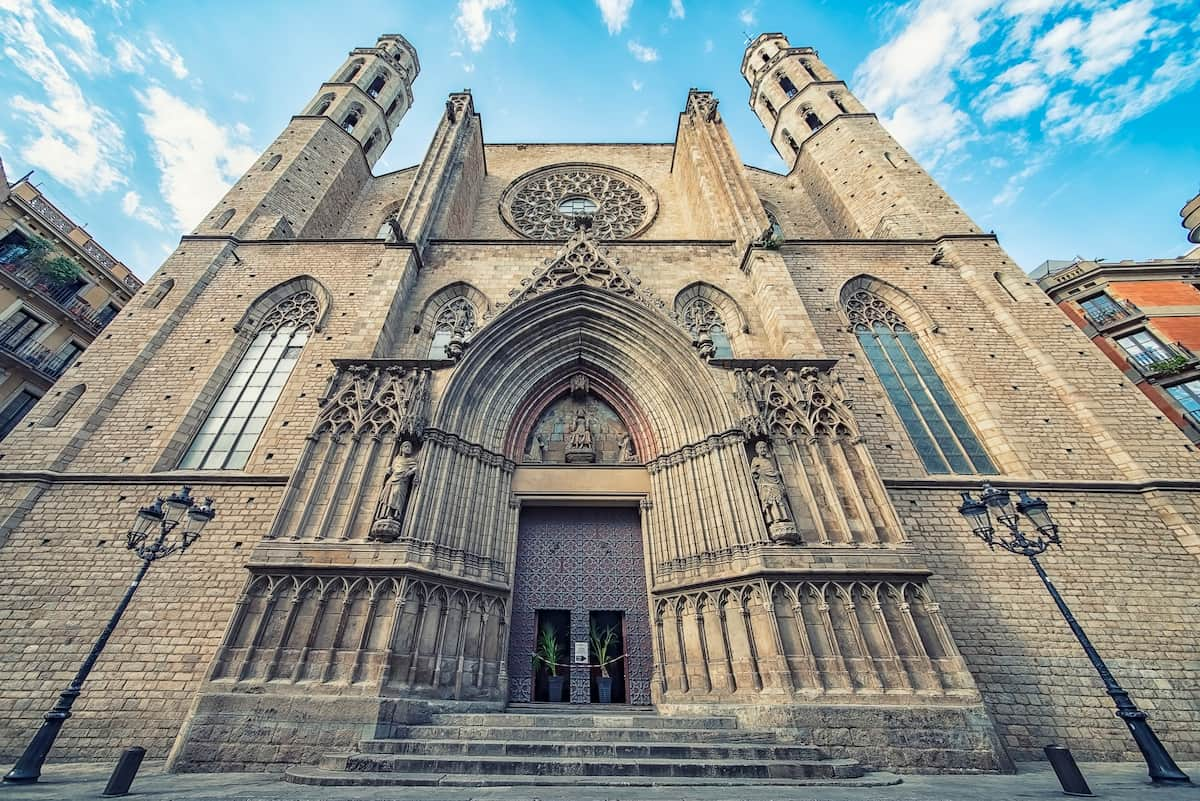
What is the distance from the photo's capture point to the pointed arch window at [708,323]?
1153cm

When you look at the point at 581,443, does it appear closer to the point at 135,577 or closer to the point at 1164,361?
the point at 135,577

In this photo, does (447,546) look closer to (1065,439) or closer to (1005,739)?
(1005,739)

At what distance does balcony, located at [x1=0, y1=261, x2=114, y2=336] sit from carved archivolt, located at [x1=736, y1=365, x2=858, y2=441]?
20820 mm

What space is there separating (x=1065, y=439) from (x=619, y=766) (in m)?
10.8

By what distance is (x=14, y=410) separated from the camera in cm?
1338

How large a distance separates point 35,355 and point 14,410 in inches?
69.8

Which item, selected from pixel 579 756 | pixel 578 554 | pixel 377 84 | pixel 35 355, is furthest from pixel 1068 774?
pixel 377 84

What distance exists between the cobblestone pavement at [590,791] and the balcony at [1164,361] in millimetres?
14120

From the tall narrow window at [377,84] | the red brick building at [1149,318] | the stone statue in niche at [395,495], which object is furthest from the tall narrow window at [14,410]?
the red brick building at [1149,318]

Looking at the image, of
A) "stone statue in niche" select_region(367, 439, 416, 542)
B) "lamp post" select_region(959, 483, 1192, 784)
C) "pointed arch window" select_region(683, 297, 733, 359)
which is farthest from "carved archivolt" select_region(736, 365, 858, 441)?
"stone statue in niche" select_region(367, 439, 416, 542)

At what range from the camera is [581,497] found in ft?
30.6

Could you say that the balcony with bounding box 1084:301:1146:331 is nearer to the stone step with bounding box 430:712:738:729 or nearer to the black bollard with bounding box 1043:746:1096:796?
the black bollard with bounding box 1043:746:1096:796

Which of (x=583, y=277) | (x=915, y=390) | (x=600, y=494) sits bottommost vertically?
(x=600, y=494)

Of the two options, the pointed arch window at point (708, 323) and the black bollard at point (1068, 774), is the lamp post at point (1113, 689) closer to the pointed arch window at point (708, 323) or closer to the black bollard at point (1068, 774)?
the black bollard at point (1068, 774)
